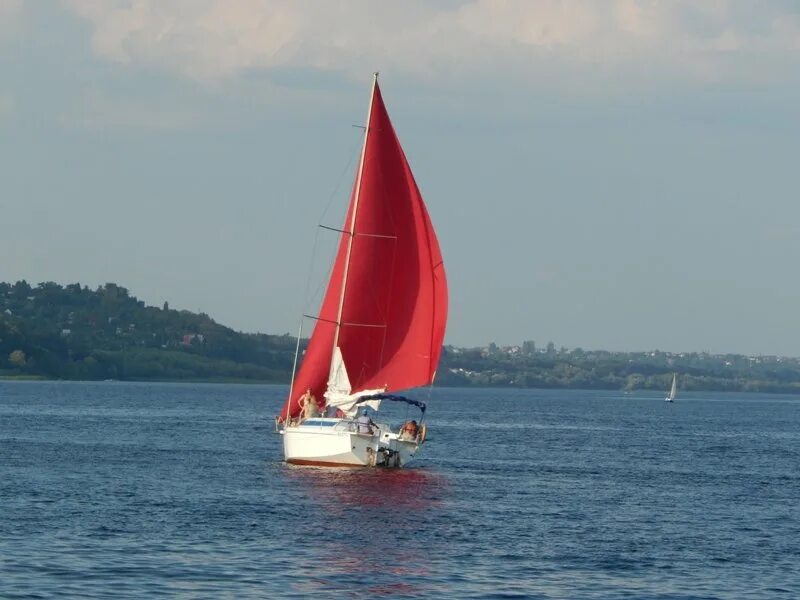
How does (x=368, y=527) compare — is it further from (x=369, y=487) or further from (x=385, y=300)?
(x=385, y=300)

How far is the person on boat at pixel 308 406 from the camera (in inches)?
2598

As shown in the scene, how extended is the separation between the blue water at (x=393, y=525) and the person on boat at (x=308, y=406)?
2448mm

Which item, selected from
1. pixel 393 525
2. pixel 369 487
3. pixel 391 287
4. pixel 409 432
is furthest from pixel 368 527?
pixel 391 287

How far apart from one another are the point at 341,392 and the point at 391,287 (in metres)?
5.03

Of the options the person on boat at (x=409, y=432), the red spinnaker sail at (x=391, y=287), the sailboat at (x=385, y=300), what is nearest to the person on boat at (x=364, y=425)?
the sailboat at (x=385, y=300)

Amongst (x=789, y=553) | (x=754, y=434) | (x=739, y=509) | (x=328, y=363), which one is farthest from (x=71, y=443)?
(x=754, y=434)

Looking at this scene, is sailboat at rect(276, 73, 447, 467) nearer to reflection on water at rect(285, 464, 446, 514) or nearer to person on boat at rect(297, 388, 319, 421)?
person on boat at rect(297, 388, 319, 421)

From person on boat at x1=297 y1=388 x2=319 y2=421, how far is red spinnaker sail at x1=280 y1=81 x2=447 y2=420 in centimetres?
43

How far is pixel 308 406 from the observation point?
65.9 m

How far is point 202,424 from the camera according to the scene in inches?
4811

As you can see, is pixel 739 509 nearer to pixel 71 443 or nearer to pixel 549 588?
pixel 549 588

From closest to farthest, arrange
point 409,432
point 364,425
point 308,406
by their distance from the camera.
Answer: point 364,425 < point 308,406 < point 409,432

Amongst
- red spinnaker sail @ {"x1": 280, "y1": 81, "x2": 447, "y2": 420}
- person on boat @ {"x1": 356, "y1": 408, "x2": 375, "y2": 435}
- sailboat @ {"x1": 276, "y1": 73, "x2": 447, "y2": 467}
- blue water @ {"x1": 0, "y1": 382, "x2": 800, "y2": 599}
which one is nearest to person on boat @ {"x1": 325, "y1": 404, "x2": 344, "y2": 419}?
sailboat @ {"x1": 276, "y1": 73, "x2": 447, "y2": 467}

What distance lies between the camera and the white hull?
6338 centimetres
